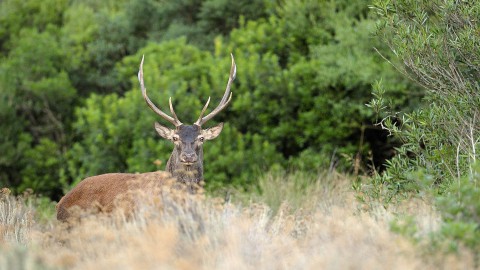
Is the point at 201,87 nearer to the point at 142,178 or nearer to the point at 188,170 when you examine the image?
the point at 188,170

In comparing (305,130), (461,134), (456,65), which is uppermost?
(456,65)

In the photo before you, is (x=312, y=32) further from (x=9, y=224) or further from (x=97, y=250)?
(x=97, y=250)

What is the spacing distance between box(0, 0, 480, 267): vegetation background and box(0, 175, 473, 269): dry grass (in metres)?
0.31

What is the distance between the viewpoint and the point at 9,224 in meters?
8.70

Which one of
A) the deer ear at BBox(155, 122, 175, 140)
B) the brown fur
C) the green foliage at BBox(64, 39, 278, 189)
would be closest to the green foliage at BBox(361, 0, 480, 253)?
the deer ear at BBox(155, 122, 175, 140)

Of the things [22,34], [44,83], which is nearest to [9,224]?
[44,83]

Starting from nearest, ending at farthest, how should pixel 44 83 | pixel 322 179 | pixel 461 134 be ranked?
1. pixel 461 134
2. pixel 322 179
3. pixel 44 83

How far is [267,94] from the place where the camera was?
61.5 feet

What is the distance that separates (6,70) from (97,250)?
57.1ft

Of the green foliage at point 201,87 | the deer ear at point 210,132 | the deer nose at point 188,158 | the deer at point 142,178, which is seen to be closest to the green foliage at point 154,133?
the green foliage at point 201,87

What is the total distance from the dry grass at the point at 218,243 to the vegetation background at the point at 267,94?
1.00 ft

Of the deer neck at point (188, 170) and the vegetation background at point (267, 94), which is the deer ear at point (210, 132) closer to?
the deer neck at point (188, 170)

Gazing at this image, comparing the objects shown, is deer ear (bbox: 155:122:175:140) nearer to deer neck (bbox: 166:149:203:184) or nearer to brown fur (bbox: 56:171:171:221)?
deer neck (bbox: 166:149:203:184)

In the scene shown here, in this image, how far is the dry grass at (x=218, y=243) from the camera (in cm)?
555
